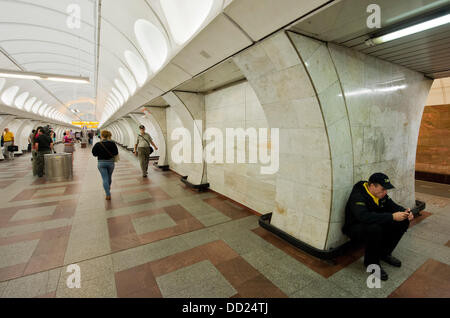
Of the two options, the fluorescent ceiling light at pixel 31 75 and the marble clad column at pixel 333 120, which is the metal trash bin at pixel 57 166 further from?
the marble clad column at pixel 333 120

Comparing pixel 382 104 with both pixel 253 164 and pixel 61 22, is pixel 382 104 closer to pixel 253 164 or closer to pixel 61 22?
pixel 253 164

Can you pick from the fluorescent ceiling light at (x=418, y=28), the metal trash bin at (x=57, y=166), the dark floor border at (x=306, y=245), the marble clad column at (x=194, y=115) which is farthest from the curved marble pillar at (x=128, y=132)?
the fluorescent ceiling light at (x=418, y=28)

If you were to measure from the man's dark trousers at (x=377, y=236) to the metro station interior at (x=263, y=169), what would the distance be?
240 mm

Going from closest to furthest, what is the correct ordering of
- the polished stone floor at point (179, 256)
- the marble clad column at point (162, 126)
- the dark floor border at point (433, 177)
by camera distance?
1. the polished stone floor at point (179, 256)
2. the dark floor border at point (433, 177)
3. the marble clad column at point (162, 126)

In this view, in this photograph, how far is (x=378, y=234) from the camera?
2.58 metres

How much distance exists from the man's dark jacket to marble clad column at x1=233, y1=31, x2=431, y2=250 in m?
0.13

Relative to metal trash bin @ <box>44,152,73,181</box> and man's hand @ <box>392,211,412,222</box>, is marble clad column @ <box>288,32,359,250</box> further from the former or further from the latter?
metal trash bin @ <box>44,152,73,181</box>

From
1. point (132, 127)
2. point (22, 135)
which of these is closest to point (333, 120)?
point (132, 127)

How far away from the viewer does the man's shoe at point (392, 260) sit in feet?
9.20

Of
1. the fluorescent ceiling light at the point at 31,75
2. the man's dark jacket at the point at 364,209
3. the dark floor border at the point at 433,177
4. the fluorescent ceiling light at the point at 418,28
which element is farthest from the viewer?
the dark floor border at the point at 433,177

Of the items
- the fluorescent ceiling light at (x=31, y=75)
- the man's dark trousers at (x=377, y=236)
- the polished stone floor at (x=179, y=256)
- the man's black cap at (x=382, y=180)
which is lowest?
the polished stone floor at (x=179, y=256)

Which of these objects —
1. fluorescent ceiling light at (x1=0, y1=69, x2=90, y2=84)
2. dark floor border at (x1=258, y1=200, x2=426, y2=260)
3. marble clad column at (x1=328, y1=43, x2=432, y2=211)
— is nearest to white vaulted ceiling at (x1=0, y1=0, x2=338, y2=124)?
marble clad column at (x1=328, y1=43, x2=432, y2=211)

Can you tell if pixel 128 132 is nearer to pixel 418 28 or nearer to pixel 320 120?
pixel 320 120

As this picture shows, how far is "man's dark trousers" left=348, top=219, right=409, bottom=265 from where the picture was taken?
2596 mm
